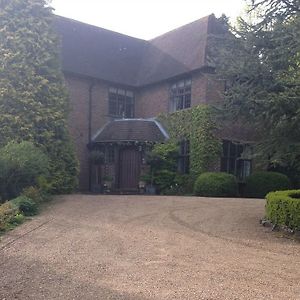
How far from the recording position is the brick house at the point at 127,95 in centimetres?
2388

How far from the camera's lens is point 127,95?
27219 millimetres

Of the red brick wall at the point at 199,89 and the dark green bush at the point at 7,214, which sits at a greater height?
the red brick wall at the point at 199,89

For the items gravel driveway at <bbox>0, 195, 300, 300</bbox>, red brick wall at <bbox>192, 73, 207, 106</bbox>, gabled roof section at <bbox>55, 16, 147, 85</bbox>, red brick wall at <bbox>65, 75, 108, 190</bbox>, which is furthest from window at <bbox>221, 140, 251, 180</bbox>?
gravel driveway at <bbox>0, 195, 300, 300</bbox>

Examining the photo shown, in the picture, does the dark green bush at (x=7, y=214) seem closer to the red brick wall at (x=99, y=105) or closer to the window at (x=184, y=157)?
the red brick wall at (x=99, y=105)

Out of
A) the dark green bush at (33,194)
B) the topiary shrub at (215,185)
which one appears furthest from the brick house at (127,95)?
the dark green bush at (33,194)

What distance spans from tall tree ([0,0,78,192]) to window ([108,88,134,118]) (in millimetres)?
6502

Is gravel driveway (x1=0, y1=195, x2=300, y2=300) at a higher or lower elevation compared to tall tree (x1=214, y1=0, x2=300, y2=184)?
lower

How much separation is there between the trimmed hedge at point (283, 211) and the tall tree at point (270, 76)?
1.04m

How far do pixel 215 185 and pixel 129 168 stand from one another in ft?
18.8

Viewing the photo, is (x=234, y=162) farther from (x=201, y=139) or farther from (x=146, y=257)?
(x=146, y=257)

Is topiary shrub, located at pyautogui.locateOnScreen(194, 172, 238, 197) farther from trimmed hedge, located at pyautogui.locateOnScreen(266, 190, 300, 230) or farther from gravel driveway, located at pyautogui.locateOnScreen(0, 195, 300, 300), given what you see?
trimmed hedge, located at pyautogui.locateOnScreen(266, 190, 300, 230)

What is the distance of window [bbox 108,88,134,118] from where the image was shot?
86.7 feet

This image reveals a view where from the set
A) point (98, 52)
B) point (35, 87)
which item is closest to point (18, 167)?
point (35, 87)

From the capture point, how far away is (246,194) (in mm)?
22453
